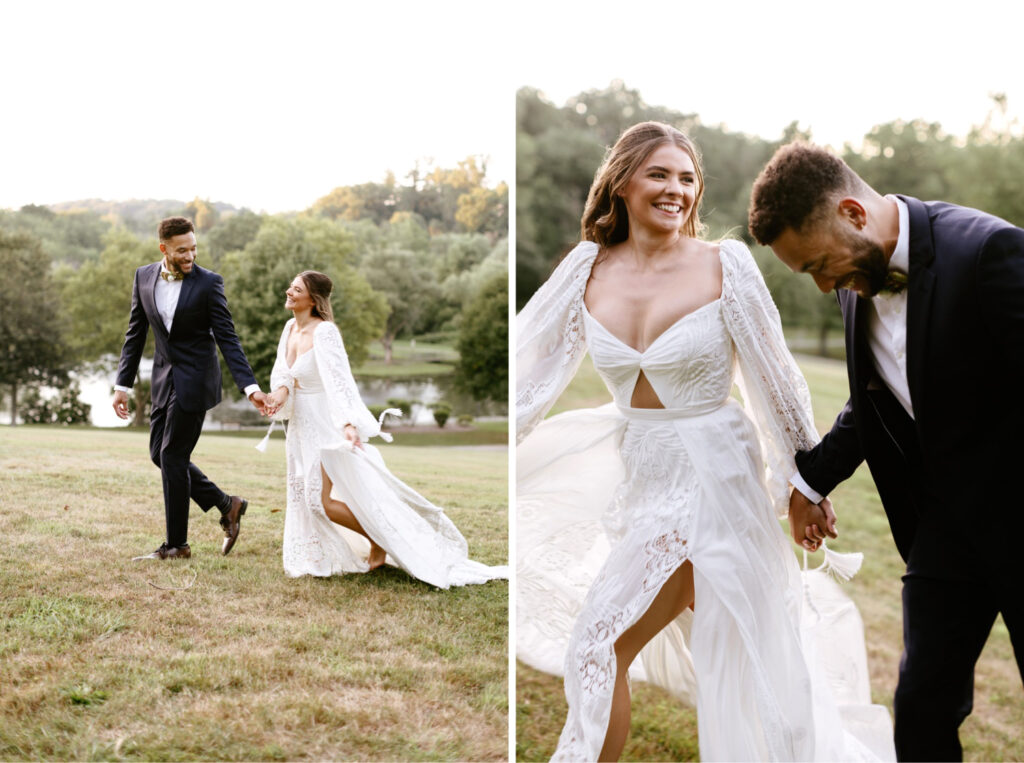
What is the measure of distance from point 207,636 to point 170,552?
1.31 ft

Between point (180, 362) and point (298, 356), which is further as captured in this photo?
point (298, 356)

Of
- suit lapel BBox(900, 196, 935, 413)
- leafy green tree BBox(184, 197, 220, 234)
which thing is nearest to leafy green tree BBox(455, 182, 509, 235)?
leafy green tree BBox(184, 197, 220, 234)

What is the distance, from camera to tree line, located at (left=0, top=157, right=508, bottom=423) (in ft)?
12.3

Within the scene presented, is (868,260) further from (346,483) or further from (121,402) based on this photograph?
(121,402)

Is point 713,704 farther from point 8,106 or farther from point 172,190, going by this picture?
point 8,106

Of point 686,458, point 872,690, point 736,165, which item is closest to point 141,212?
point 686,458

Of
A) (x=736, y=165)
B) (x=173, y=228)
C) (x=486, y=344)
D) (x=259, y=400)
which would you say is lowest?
(x=259, y=400)

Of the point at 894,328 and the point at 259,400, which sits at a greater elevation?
Answer: the point at 894,328

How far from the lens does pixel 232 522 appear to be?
3.73 meters

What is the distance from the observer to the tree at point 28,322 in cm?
372

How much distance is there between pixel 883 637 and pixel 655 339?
3.23m

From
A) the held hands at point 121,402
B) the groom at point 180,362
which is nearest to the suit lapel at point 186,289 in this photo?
the groom at point 180,362

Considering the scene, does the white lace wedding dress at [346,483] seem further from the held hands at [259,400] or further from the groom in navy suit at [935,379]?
the groom in navy suit at [935,379]

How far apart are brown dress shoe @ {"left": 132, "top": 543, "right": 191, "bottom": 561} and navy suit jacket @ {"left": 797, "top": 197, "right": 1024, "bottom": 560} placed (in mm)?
2690
